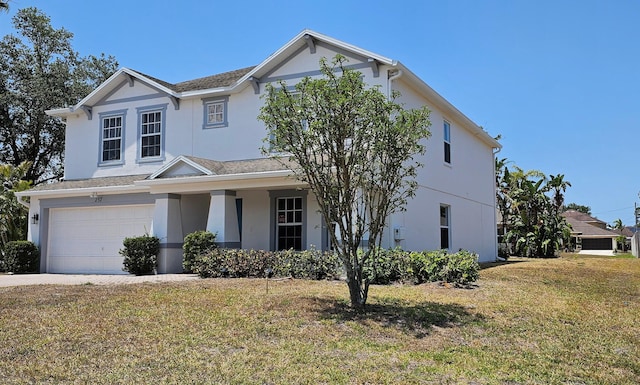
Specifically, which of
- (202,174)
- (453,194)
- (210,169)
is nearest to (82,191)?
(202,174)

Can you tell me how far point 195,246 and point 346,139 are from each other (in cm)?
779

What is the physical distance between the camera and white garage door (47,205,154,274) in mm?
17125

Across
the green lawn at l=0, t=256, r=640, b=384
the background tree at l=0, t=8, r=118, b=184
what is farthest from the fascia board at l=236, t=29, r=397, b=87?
the background tree at l=0, t=8, r=118, b=184

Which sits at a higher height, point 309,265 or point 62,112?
point 62,112

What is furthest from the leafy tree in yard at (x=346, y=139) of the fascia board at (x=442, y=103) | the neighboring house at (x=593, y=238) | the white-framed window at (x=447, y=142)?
the neighboring house at (x=593, y=238)

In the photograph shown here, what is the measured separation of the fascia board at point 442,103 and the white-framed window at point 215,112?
606cm

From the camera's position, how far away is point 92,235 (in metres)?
17.7

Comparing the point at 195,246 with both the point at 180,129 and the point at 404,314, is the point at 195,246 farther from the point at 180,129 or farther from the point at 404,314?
the point at 404,314

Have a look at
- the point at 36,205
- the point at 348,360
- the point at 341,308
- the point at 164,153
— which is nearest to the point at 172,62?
the point at 164,153

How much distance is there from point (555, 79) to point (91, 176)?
57.6 feet

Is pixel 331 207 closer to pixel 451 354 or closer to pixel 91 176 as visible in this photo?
pixel 451 354

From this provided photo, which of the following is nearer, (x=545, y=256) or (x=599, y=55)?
(x=599, y=55)

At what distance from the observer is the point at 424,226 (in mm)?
16969

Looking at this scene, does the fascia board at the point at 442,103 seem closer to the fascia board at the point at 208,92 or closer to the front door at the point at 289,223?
the front door at the point at 289,223
